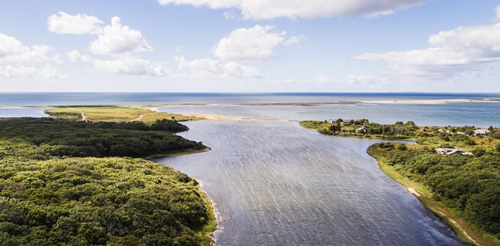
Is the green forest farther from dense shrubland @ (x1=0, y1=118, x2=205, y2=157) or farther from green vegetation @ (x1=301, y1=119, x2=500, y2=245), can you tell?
green vegetation @ (x1=301, y1=119, x2=500, y2=245)

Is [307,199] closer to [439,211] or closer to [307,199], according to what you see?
[307,199]

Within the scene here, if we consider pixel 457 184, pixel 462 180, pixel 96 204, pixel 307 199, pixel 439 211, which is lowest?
pixel 439 211

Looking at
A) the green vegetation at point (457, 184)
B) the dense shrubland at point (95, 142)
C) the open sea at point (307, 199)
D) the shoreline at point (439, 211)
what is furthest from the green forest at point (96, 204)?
the green vegetation at point (457, 184)

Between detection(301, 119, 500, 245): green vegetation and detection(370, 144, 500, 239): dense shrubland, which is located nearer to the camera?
detection(301, 119, 500, 245): green vegetation

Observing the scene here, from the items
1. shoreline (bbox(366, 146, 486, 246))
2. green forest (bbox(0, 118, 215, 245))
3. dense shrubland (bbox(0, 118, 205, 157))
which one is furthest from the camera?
dense shrubland (bbox(0, 118, 205, 157))

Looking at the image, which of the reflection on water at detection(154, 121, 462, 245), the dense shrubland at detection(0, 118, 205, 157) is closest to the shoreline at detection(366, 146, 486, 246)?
the reflection on water at detection(154, 121, 462, 245)

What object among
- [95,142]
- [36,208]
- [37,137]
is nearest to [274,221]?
[36,208]

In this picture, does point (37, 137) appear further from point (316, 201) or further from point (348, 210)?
point (348, 210)

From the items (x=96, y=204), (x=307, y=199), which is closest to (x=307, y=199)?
(x=307, y=199)
